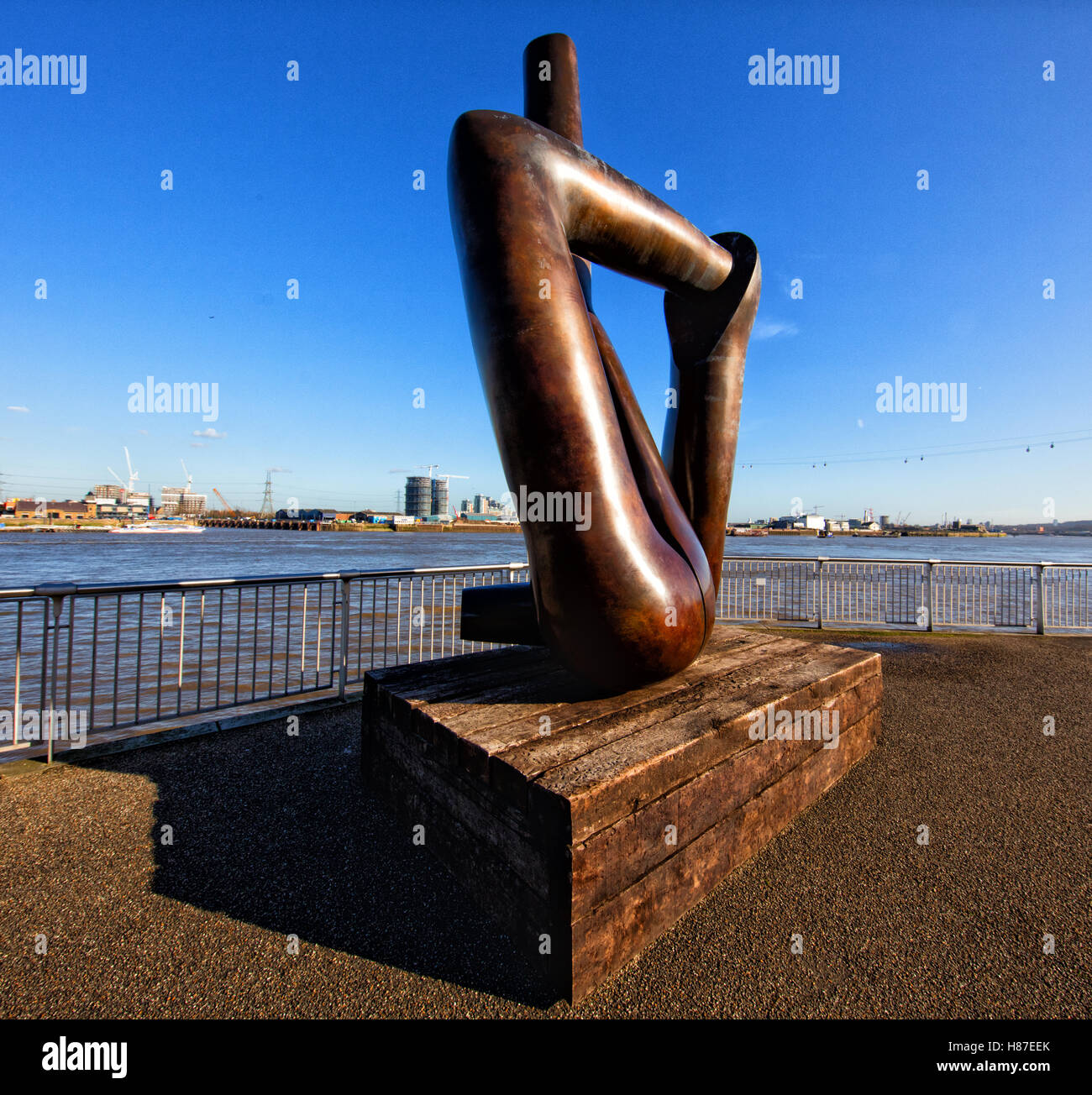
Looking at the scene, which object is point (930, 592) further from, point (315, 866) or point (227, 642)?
Answer: point (227, 642)

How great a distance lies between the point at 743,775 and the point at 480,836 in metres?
1.37

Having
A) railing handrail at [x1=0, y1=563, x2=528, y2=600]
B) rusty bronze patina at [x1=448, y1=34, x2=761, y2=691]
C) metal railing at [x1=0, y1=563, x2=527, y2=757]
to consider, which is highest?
rusty bronze patina at [x1=448, y1=34, x2=761, y2=691]

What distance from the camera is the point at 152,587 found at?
14.8 ft

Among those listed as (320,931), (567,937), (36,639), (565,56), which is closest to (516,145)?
(565,56)

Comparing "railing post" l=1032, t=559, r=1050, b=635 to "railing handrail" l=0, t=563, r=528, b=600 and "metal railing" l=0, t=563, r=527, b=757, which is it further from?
"railing handrail" l=0, t=563, r=528, b=600

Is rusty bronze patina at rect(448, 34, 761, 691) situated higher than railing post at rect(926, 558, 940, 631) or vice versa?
rusty bronze patina at rect(448, 34, 761, 691)

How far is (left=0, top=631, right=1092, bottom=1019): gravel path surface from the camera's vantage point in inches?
79.0

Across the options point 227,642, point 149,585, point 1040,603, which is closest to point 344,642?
point 149,585

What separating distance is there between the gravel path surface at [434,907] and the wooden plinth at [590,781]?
159mm

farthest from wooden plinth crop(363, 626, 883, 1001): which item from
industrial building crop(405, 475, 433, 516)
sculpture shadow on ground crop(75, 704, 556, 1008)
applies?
industrial building crop(405, 475, 433, 516)

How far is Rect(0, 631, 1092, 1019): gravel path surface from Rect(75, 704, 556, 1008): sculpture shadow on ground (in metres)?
0.01

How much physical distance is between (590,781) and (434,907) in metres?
1.12

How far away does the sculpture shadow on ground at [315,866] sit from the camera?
7.34ft

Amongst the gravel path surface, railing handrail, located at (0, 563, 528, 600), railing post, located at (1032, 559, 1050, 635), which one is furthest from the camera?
railing post, located at (1032, 559, 1050, 635)
